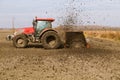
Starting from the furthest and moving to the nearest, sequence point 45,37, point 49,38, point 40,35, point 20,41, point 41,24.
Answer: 1. point 20,41
2. point 41,24
3. point 49,38
4. point 40,35
5. point 45,37

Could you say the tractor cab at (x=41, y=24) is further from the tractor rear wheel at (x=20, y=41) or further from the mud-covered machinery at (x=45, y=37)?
the tractor rear wheel at (x=20, y=41)

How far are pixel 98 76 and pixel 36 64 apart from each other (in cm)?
384

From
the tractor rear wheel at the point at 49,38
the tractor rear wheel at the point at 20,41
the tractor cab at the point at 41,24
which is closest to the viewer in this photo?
the tractor rear wheel at the point at 49,38

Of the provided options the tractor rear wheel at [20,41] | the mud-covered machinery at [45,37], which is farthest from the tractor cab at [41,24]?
the tractor rear wheel at [20,41]

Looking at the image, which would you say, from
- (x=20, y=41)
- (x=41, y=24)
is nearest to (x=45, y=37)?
(x=41, y=24)

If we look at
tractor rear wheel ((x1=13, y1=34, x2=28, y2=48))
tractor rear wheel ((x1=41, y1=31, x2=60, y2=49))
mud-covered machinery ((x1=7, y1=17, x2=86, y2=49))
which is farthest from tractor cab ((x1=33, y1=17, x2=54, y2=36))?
tractor rear wheel ((x1=13, y1=34, x2=28, y2=48))

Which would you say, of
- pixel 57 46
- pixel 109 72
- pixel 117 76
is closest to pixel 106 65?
pixel 109 72

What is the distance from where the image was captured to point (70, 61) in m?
15.9

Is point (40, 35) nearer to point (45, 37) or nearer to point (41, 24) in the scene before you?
point (45, 37)

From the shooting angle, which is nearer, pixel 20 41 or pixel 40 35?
pixel 40 35

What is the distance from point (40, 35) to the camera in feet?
74.6

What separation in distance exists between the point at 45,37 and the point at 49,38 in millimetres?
477

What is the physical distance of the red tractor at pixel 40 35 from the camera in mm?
22578

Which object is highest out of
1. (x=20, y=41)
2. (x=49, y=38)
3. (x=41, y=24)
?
(x=41, y=24)
